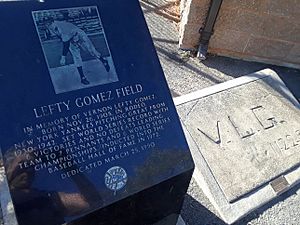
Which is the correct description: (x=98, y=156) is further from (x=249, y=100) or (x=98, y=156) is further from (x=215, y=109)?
(x=249, y=100)

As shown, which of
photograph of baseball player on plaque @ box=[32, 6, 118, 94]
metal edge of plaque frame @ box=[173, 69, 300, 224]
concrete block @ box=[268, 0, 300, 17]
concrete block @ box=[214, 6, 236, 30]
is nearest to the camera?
photograph of baseball player on plaque @ box=[32, 6, 118, 94]

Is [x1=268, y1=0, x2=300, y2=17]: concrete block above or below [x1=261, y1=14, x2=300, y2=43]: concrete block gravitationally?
above

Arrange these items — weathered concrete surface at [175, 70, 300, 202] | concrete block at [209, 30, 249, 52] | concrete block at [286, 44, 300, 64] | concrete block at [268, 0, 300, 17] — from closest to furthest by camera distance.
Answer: weathered concrete surface at [175, 70, 300, 202]
concrete block at [268, 0, 300, 17]
concrete block at [209, 30, 249, 52]
concrete block at [286, 44, 300, 64]

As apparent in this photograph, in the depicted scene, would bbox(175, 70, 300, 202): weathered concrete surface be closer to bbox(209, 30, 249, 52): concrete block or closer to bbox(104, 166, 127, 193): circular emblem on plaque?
bbox(209, 30, 249, 52): concrete block

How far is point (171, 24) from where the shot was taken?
Answer: 425 cm

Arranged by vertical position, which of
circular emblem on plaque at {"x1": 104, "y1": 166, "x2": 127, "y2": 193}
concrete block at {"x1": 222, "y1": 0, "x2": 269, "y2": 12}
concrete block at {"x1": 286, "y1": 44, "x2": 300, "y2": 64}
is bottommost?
circular emblem on plaque at {"x1": 104, "y1": 166, "x2": 127, "y2": 193}

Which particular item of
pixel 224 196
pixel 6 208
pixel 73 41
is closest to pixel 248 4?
pixel 224 196

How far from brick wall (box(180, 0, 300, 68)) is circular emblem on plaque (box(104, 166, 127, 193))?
2343mm

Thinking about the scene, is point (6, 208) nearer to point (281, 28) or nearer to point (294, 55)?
point (281, 28)

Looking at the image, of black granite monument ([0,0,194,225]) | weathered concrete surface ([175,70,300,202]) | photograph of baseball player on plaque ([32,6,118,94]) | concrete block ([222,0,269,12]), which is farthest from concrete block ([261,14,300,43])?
photograph of baseball player on plaque ([32,6,118,94])

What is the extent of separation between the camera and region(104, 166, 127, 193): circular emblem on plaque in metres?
1.67

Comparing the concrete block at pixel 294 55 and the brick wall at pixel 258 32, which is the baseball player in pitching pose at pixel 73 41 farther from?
the concrete block at pixel 294 55

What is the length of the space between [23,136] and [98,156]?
1.15 feet

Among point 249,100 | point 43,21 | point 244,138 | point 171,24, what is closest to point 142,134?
point 43,21
